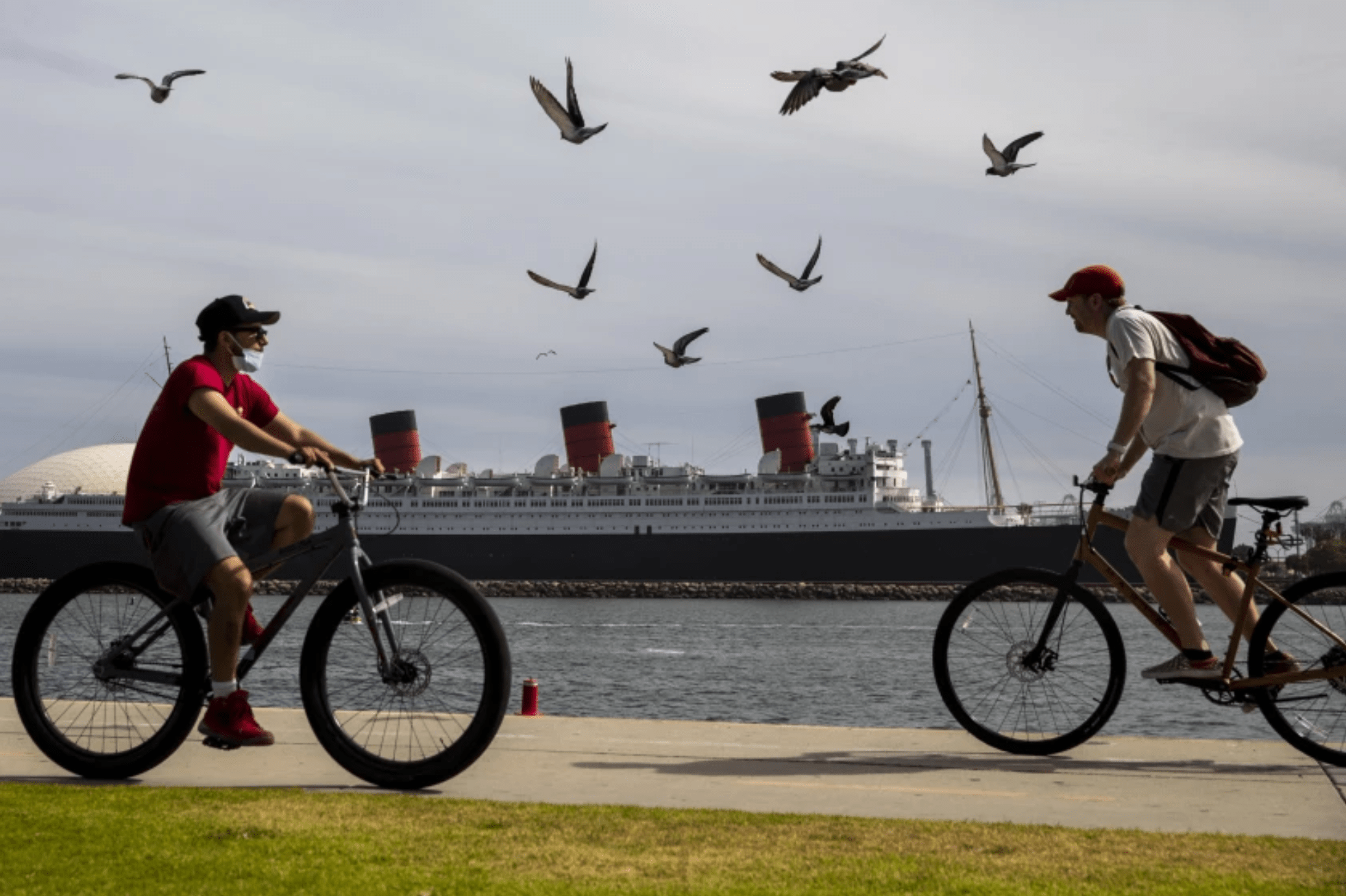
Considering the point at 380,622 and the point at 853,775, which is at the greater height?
the point at 380,622

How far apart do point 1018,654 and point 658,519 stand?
6397 cm

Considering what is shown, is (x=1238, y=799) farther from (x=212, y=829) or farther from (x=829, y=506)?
(x=829, y=506)

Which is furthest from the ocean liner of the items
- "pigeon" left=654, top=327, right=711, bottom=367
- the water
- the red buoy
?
the red buoy

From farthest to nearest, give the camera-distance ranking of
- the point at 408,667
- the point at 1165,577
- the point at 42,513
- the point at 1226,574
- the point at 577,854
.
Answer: the point at 42,513, the point at 1226,574, the point at 1165,577, the point at 408,667, the point at 577,854

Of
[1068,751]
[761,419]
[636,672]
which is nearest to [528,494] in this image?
[761,419]

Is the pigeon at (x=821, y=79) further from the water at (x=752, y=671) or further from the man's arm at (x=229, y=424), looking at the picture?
the man's arm at (x=229, y=424)

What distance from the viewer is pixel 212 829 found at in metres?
3.30

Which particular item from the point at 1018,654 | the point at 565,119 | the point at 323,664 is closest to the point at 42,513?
the point at 565,119

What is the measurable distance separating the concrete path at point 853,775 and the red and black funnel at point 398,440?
68352 millimetres

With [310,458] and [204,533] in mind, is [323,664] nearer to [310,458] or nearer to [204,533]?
[204,533]

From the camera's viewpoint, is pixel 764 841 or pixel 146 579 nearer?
pixel 764 841

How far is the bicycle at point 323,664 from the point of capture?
12.9ft

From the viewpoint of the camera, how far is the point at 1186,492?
179 inches

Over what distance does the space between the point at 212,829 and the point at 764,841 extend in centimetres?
130
